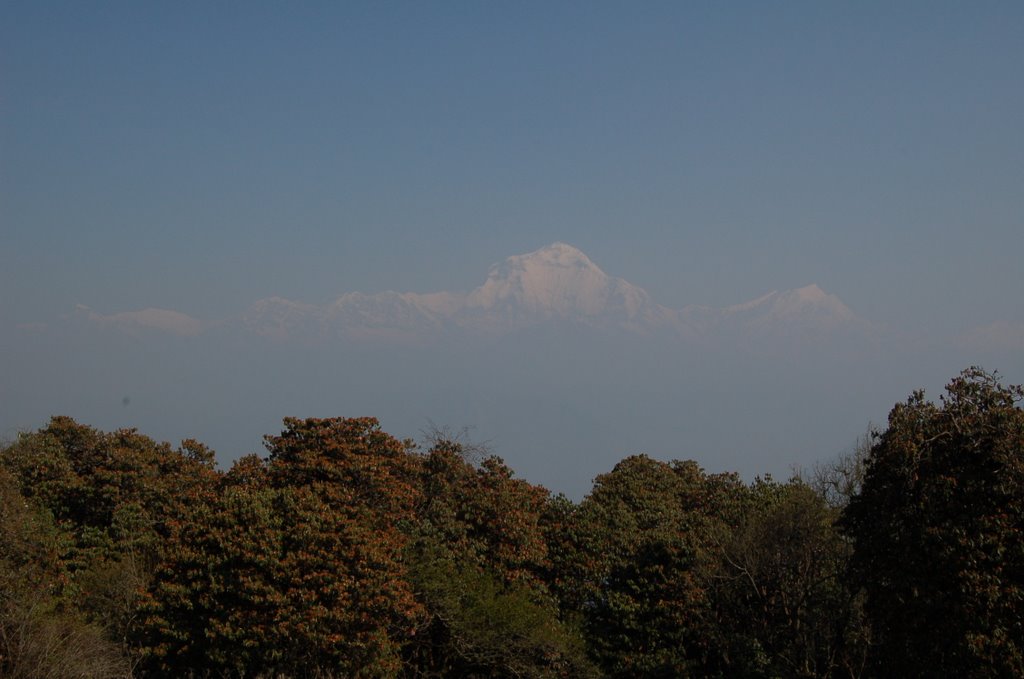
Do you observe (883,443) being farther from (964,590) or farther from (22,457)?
(22,457)

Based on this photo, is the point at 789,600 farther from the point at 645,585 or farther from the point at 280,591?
the point at 280,591

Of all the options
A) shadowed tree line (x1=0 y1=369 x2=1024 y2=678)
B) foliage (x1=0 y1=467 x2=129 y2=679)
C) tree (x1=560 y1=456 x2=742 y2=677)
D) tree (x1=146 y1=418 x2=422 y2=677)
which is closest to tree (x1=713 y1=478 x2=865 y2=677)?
shadowed tree line (x1=0 y1=369 x2=1024 y2=678)

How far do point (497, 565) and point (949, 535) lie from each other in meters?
15.6

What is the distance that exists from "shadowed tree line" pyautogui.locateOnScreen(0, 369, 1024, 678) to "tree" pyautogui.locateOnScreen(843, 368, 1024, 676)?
0.05 m

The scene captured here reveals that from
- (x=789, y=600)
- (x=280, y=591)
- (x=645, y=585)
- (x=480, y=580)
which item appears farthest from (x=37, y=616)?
(x=789, y=600)

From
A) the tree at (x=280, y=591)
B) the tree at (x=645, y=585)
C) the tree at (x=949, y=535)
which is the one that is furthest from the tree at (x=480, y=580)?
the tree at (x=949, y=535)

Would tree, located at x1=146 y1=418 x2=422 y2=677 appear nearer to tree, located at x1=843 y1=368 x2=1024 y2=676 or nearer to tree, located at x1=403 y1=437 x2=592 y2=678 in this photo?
tree, located at x1=403 y1=437 x2=592 y2=678

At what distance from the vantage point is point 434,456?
1362 inches

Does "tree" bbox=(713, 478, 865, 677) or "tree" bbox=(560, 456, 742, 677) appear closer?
"tree" bbox=(713, 478, 865, 677)

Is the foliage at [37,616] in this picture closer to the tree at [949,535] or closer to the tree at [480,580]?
the tree at [480,580]

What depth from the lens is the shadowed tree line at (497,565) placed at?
21.0 m

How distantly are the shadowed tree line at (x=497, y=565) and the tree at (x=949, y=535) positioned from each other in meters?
0.05

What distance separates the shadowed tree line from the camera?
826 inches

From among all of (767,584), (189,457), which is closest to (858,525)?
(767,584)
